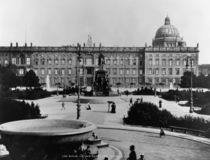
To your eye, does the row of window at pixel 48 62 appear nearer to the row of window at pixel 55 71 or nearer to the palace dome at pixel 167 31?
the row of window at pixel 55 71

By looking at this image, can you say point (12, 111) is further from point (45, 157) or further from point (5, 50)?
point (5, 50)

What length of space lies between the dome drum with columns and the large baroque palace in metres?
13.3

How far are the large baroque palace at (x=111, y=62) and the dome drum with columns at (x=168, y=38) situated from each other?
43.5 ft

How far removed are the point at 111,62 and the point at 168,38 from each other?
23686mm

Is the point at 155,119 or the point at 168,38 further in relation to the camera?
the point at 168,38

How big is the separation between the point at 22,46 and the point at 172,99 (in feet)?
192

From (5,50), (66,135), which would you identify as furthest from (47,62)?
(66,135)

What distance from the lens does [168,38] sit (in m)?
104

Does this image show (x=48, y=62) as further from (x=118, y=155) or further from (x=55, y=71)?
(x=118, y=155)

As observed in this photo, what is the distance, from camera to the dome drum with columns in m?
103

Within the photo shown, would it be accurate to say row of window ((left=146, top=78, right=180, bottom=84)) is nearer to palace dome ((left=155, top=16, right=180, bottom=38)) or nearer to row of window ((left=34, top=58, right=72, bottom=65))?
palace dome ((left=155, top=16, right=180, bottom=38))

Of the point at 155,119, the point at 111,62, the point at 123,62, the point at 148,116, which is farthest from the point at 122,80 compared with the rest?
the point at 155,119

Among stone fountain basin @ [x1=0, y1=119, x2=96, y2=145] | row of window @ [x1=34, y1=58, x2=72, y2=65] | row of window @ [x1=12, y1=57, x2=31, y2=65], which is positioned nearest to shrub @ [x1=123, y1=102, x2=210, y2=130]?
stone fountain basin @ [x1=0, y1=119, x2=96, y2=145]

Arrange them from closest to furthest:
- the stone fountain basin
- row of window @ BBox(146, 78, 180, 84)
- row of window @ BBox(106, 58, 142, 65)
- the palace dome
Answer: the stone fountain basin
row of window @ BBox(146, 78, 180, 84)
row of window @ BBox(106, 58, 142, 65)
the palace dome
